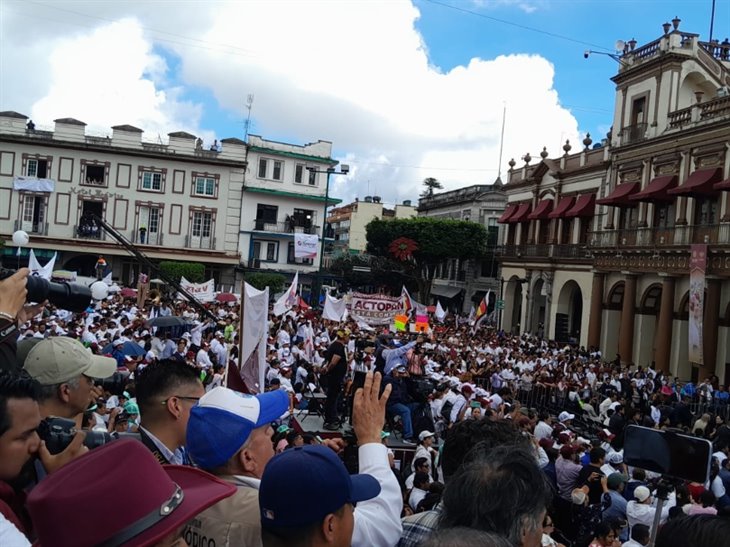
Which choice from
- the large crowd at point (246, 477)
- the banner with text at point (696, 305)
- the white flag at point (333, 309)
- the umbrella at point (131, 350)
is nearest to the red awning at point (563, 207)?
the banner with text at point (696, 305)

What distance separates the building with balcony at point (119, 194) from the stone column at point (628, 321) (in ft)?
91.3

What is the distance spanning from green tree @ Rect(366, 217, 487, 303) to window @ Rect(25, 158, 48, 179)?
79.0 ft

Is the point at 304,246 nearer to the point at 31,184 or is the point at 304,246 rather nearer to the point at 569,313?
the point at 569,313

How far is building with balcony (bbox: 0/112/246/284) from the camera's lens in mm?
44719

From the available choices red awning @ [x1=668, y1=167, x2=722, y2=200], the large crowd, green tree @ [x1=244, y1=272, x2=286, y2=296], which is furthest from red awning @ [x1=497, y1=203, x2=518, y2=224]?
the large crowd

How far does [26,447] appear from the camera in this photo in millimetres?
2928

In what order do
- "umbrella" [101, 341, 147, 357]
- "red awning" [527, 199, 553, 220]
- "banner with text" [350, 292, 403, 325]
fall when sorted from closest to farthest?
"umbrella" [101, 341, 147, 357] < "banner with text" [350, 292, 403, 325] < "red awning" [527, 199, 553, 220]

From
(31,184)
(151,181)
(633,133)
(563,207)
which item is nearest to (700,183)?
(633,133)

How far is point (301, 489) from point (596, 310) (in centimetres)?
3282

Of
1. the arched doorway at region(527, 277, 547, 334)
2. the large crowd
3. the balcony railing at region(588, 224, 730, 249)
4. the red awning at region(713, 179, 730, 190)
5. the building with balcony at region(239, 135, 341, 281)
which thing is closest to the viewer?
the large crowd

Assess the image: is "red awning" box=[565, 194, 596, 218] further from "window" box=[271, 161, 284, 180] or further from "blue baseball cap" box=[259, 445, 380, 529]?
"blue baseball cap" box=[259, 445, 380, 529]

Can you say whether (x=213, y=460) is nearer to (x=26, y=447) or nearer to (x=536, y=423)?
(x=26, y=447)

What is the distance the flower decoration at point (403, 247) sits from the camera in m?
50.2

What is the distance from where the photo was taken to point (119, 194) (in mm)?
46594
